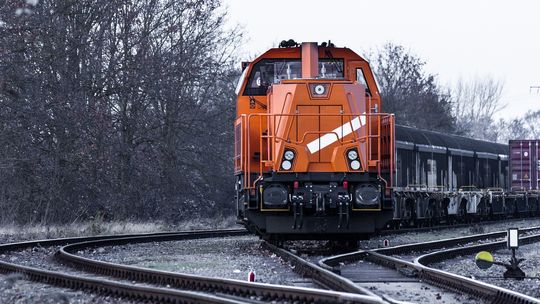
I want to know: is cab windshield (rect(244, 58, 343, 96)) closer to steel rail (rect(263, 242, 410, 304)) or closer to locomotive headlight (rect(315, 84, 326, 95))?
locomotive headlight (rect(315, 84, 326, 95))

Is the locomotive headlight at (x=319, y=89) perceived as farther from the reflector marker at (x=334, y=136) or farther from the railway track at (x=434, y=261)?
the railway track at (x=434, y=261)

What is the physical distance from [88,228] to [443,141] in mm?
12399

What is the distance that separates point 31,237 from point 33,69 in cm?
809

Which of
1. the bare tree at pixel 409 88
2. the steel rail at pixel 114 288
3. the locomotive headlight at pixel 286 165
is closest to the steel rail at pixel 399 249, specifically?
the locomotive headlight at pixel 286 165

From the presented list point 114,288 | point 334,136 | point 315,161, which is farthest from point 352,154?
point 114,288

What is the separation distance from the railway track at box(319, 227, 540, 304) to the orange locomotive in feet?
2.82

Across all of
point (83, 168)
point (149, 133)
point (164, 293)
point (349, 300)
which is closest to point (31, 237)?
point (83, 168)

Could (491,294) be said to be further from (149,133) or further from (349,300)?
(149,133)

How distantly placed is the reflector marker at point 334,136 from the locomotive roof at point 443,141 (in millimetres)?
9875

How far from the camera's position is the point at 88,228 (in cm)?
2450

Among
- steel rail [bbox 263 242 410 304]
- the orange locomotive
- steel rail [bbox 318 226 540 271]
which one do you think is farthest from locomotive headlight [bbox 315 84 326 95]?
steel rail [bbox 263 242 410 304]

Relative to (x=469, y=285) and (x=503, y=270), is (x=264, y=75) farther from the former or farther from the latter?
(x=469, y=285)

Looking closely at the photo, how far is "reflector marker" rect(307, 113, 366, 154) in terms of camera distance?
1543 cm

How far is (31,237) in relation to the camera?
21.7 metres
